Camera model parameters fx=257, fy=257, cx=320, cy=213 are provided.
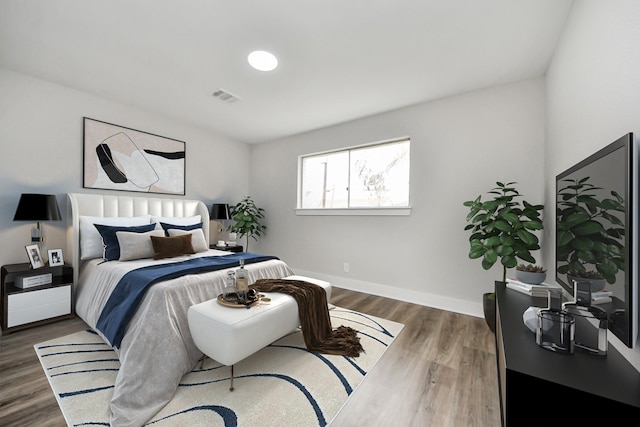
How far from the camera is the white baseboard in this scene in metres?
2.93

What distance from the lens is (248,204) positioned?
4945 mm

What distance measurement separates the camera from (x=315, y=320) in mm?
2164

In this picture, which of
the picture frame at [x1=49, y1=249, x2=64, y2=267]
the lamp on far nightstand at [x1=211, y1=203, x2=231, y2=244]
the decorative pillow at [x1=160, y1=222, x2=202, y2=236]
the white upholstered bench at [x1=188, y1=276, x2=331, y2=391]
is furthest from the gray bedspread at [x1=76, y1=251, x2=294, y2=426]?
the lamp on far nightstand at [x1=211, y1=203, x2=231, y2=244]

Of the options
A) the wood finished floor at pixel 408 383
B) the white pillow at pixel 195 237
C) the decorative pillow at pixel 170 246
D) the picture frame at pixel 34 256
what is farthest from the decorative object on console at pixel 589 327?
the picture frame at pixel 34 256

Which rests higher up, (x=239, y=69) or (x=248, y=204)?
(x=239, y=69)

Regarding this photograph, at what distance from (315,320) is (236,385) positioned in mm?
742

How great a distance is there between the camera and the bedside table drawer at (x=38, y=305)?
231 cm

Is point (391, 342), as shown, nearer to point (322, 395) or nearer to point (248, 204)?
point (322, 395)

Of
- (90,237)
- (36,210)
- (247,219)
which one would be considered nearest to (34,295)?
(90,237)

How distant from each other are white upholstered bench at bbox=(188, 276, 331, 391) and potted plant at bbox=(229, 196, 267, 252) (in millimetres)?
2803

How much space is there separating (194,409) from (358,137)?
3536 mm

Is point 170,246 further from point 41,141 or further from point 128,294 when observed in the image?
point 41,141

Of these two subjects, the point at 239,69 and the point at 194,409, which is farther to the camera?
the point at 239,69

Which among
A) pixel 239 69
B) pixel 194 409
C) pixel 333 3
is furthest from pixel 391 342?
pixel 239 69
